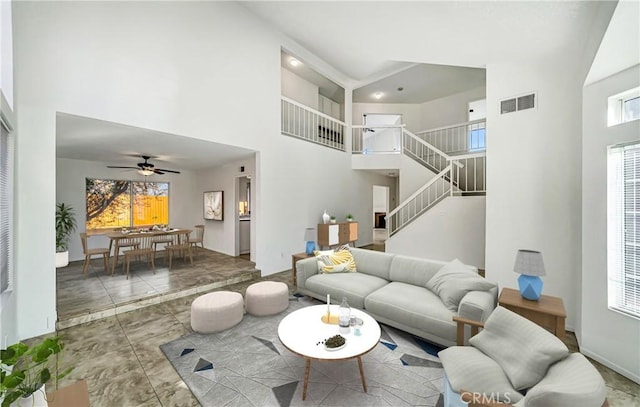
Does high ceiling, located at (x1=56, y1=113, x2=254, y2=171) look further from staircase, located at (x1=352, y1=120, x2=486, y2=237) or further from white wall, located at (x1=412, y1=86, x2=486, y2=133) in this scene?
white wall, located at (x1=412, y1=86, x2=486, y2=133)

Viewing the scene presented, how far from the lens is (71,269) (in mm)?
5109

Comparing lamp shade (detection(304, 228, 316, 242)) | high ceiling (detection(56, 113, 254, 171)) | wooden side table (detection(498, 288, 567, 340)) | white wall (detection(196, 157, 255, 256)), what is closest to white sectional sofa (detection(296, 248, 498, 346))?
wooden side table (detection(498, 288, 567, 340))

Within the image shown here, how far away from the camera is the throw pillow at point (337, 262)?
3895 millimetres

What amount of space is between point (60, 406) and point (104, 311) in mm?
2391

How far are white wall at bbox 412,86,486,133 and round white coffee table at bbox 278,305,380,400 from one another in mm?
7802

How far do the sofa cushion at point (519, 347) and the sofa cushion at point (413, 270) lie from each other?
4.44 feet

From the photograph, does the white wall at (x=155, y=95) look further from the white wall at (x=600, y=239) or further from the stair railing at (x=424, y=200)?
the white wall at (x=600, y=239)

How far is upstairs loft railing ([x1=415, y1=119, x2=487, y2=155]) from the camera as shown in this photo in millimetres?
7047

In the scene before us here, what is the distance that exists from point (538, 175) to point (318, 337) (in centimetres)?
353

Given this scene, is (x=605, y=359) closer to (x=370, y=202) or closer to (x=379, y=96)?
(x=370, y=202)

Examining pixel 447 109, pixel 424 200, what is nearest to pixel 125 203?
pixel 424 200

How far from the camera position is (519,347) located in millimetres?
1642

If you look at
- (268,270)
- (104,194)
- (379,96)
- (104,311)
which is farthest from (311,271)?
(379,96)

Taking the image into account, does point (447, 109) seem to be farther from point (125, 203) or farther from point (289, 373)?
point (125, 203)
